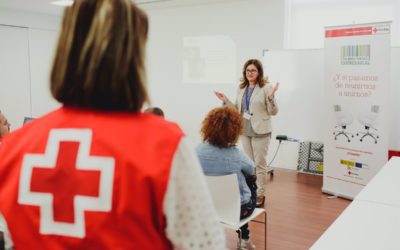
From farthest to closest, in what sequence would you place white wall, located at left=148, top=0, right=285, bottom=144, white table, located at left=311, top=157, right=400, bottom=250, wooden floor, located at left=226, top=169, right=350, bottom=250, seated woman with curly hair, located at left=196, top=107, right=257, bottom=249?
white wall, located at left=148, top=0, right=285, bottom=144 < wooden floor, located at left=226, top=169, right=350, bottom=250 < seated woman with curly hair, located at left=196, top=107, right=257, bottom=249 < white table, located at left=311, top=157, right=400, bottom=250

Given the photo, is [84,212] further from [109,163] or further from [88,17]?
[88,17]

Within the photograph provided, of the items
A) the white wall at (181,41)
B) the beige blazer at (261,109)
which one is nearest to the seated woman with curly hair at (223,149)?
the beige blazer at (261,109)

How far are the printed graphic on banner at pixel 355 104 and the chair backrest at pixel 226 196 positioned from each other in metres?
2.22

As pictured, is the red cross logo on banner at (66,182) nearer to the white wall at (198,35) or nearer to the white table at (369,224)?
the white table at (369,224)

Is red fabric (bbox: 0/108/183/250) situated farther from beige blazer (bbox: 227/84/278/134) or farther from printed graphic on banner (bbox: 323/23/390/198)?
printed graphic on banner (bbox: 323/23/390/198)

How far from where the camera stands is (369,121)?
13.4 ft

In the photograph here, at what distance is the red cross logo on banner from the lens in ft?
2.58

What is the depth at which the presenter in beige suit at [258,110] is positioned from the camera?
4172 mm

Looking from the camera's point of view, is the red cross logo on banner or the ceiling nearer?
the red cross logo on banner

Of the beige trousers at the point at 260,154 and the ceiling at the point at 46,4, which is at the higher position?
the ceiling at the point at 46,4

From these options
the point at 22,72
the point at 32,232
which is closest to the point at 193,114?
the point at 22,72

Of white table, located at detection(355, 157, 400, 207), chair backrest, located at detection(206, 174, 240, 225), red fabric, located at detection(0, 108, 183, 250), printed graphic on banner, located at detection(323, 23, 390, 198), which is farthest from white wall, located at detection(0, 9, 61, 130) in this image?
red fabric, located at detection(0, 108, 183, 250)

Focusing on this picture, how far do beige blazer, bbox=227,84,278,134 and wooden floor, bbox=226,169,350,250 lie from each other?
84 cm

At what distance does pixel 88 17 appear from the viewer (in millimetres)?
806
